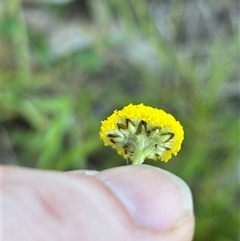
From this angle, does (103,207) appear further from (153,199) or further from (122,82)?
(122,82)

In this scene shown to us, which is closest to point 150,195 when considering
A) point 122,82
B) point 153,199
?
point 153,199

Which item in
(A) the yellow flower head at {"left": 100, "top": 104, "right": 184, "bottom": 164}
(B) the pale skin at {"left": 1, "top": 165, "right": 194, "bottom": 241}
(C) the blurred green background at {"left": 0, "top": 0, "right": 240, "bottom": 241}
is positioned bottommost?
(C) the blurred green background at {"left": 0, "top": 0, "right": 240, "bottom": 241}

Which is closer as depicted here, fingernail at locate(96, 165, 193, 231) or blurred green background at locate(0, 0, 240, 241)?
fingernail at locate(96, 165, 193, 231)

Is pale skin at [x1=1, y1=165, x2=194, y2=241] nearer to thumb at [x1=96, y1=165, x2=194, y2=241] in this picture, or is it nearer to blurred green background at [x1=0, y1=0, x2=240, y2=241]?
thumb at [x1=96, y1=165, x2=194, y2=241]

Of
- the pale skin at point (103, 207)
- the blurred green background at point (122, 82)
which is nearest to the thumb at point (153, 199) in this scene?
the pale skin at point (103, 207)

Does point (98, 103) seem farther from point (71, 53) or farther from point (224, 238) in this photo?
point (224, 238)

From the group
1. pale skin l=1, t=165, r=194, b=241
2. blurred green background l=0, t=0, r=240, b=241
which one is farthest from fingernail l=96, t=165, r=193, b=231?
blurred green background l=0, t=0, r=240, b=241
